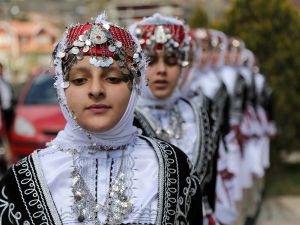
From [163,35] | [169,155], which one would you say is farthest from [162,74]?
[169,155]

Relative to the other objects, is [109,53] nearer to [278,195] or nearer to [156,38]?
[156,38]

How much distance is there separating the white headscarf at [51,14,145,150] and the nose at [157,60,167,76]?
4.39 feet

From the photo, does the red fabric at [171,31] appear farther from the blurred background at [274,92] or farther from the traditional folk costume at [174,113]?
the blurred background at [274,92]

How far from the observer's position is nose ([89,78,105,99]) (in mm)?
2395

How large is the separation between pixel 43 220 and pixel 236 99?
4923 millimetres

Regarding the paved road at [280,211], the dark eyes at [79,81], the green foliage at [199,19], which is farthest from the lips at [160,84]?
the green foliage at [199,19]

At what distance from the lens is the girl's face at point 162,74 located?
3.91 m

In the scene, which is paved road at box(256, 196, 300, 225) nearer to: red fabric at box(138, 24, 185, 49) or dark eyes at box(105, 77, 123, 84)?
red fabric at box(138, 24, 185, 49)

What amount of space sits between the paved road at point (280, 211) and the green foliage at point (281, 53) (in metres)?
1.35

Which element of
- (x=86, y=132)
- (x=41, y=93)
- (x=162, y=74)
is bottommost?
(x=41, y=93)

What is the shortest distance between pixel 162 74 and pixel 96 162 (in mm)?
1419

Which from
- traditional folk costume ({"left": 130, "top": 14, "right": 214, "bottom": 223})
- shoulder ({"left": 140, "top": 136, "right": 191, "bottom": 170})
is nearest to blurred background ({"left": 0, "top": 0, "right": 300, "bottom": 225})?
traditional folk costume ({"left": 130, "top": 14, "right": 214, "bottom": 223})

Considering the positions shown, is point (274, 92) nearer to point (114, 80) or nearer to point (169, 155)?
point (169, 155)

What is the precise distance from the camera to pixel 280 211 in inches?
311
